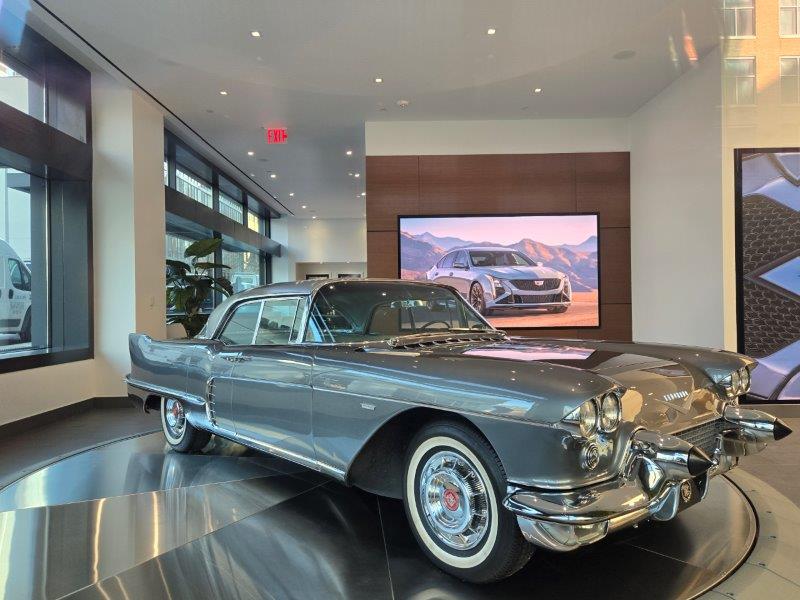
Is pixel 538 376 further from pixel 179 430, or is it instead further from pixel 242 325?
pixel 179 430

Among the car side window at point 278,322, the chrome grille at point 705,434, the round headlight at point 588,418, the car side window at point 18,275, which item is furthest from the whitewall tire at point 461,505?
the car side window at point 18,275

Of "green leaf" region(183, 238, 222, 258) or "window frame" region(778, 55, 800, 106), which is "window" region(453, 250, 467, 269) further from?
"window frame" region(778, 55, 800, 106)

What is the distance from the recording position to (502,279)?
733 centimetres

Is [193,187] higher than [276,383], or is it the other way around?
[193,187]

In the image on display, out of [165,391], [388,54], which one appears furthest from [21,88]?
[165,391]

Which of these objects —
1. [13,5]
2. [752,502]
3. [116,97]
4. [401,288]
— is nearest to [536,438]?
[401,288]

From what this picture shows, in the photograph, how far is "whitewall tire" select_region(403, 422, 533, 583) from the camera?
6.22 feet

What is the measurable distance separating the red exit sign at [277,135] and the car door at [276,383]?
554cm

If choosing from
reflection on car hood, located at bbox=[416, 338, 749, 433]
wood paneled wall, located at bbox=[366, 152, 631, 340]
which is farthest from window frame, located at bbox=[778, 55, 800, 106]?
reflection on car hood, located at bbox=[416, 338, 749, 433]

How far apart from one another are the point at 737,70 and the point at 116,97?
7.37 meters

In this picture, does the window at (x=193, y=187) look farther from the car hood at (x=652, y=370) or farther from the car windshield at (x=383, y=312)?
the car hood at (x=652, y=370)

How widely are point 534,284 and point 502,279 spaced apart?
19.3 inches

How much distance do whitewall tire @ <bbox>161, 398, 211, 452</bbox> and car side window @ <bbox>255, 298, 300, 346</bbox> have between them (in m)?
1.06

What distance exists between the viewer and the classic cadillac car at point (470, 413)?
1.76 metres
